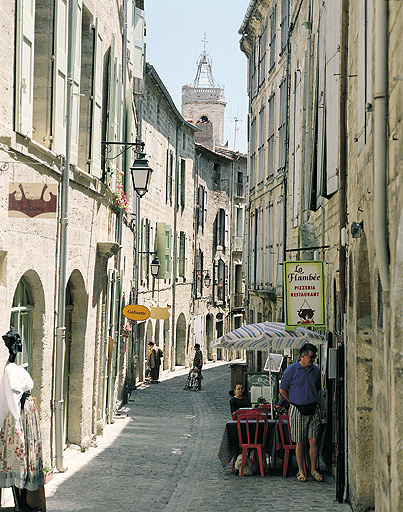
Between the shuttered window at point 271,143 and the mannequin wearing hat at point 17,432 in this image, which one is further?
the shuttered window at point 271,143

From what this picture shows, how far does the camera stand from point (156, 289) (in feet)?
94.6

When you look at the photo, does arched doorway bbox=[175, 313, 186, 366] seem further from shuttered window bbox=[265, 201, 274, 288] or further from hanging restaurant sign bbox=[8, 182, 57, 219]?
hanging restaurant sign bbox=[8, 182, 57, 219]

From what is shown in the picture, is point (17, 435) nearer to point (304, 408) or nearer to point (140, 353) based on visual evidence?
point (304, 408)

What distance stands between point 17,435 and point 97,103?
20.6 feet

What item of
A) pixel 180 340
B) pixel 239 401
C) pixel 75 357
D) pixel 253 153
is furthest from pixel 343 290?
pixel 180 340

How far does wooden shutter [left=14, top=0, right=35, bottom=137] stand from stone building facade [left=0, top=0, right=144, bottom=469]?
10mm

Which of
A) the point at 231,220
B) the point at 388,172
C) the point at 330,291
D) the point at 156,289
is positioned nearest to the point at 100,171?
the point at 330,291

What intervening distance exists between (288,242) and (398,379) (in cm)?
1292

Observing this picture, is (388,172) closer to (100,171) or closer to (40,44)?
(40,44)

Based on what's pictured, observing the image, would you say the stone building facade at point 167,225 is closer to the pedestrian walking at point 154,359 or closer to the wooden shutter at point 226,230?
the pedestrian walking at point 154,359

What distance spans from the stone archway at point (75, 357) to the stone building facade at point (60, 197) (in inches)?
0.6

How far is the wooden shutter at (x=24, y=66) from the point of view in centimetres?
814

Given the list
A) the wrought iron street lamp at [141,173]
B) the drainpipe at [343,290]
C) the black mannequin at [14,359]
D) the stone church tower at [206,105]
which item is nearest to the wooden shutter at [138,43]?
the wrought iron street lamp at [141,173]

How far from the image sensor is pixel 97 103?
40.9ft
